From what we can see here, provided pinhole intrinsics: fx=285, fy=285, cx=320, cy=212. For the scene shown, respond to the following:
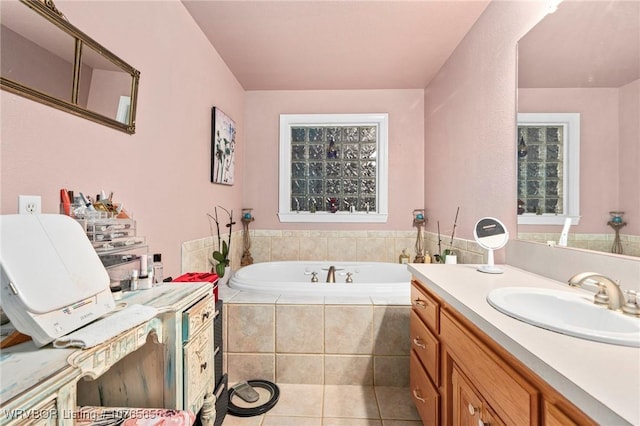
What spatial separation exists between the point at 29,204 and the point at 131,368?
0.65 m

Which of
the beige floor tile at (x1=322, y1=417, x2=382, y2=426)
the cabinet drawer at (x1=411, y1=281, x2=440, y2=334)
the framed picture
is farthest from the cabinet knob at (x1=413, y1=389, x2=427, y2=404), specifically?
the framed picture

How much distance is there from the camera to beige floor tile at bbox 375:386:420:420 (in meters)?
1.62

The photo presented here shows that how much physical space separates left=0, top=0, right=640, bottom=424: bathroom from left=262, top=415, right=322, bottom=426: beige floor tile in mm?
1018

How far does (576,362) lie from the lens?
0.59 meters

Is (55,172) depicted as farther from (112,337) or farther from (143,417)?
(143,417)

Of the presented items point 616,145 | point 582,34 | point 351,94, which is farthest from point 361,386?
point 351,94

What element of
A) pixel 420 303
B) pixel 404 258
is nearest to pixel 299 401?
pixel 420 303

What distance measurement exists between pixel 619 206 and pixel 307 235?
2.43 m

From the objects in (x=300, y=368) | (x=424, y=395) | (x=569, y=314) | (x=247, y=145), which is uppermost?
(x=247, y=145)

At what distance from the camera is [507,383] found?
734 millimetres

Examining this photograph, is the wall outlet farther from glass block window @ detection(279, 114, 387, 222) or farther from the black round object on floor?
glass block window @ detection(279, 114, 387, 222)

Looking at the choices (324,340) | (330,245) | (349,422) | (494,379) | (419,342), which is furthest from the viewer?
(330,245)

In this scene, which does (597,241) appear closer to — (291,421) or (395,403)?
(395,403)

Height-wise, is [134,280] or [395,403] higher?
[134,280]
